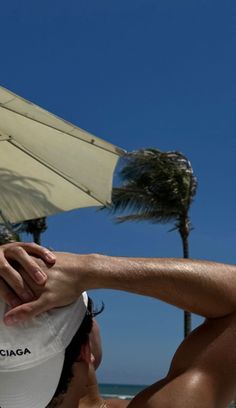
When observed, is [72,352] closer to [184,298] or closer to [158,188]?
[184,298]

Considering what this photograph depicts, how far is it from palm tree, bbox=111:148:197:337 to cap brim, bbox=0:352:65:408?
19937 millimetres

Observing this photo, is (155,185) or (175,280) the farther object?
(155,185)

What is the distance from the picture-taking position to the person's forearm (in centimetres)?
151

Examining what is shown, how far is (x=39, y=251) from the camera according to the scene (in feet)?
4.84

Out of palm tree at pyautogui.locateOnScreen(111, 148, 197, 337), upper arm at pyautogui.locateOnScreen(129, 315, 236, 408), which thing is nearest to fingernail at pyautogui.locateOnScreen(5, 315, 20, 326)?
upper arm at pyautogui.locateOnScreen(129, 315, 236, 408)

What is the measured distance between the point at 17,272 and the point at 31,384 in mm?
263

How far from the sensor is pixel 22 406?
1515mm

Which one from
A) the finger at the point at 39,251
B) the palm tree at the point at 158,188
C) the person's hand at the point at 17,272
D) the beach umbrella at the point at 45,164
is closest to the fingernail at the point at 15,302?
the person's hand at the point at 17,272

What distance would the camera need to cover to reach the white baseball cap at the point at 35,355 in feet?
4.75

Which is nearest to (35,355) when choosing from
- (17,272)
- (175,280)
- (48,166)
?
(17,272)

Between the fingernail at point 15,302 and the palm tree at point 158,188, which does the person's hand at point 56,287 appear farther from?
the palm tree at point 158,188

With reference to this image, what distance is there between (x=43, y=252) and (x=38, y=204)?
3.04 metres

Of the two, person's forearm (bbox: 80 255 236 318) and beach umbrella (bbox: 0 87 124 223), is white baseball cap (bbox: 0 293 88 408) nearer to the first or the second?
person's forearm (bbox: 80 255 236 318)

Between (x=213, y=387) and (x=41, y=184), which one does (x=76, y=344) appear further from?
(x=41, y=184)
